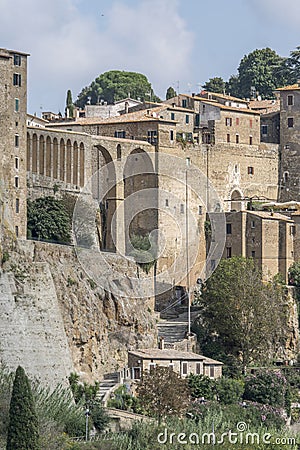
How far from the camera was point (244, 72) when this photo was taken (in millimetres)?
109312

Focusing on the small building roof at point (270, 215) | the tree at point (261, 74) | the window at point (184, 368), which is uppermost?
the tree at point (261, 74)

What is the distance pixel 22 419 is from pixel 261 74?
193 ft

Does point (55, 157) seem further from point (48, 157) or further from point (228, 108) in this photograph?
point (228, 108)

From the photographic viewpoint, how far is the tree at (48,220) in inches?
2724

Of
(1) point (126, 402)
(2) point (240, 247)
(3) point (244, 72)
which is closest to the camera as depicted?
(1) point (126, 402)

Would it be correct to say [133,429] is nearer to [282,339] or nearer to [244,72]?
[282,339]

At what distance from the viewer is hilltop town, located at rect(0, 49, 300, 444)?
6181 centimetres

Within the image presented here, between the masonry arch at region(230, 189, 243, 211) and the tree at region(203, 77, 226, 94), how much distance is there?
78.6 ft

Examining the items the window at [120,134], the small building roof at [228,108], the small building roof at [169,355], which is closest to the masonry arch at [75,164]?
the window at [120,134]

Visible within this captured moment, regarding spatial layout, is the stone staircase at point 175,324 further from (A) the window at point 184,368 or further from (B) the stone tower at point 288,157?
(B) the stone tower at point 288,157

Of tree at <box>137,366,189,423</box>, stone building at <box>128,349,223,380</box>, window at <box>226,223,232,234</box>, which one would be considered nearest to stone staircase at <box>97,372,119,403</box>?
stone building at <box>128,349,223,380</box>

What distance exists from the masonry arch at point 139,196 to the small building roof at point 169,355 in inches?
349

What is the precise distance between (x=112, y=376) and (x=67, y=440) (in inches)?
437

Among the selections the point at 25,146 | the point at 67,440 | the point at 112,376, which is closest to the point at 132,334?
the point at 112,376
